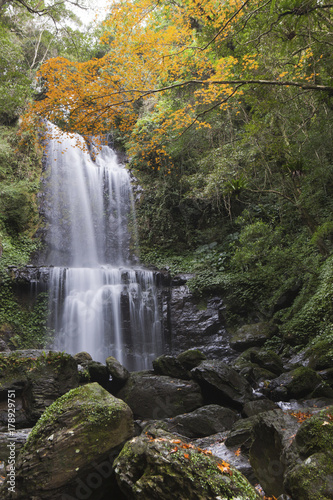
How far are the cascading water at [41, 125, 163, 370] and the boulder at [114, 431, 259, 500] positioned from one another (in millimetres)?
9193

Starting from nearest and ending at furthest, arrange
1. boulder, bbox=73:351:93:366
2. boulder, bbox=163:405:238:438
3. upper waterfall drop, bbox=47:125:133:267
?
boulder, bbox=163:405:238:438 → boulder, bbox=73:351:93:366 → upper waterfall drop, bbox=47:125:133:267

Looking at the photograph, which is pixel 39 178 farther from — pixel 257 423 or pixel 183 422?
pixel 257 423

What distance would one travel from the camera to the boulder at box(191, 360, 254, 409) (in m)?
6.17

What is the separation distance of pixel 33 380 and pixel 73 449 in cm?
327

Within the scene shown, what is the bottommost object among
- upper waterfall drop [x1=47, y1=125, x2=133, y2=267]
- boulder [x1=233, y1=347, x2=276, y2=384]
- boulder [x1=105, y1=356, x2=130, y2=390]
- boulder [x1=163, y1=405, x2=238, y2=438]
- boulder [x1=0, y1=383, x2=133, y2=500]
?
boulder [x1=163, y1=405, x2=238, y2=438]

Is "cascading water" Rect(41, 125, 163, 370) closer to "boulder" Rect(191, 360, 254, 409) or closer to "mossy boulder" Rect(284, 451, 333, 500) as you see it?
"boulder" Rect(191, 360, 254, 409)

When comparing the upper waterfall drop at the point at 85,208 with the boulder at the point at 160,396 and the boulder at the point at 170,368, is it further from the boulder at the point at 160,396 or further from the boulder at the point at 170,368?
the boulder at the point at 160,396

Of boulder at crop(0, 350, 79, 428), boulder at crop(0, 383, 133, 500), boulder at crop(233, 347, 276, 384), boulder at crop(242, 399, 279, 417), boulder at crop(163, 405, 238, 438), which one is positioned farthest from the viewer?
boulder at crop(233, 347, 276, 384)

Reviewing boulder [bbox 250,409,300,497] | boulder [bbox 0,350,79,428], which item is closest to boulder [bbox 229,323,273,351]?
boulder [bbox 0,350,79,428]

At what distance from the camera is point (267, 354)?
25.6ft

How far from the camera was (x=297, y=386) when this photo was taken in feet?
19.9

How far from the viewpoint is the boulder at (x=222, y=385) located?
6.17 meters

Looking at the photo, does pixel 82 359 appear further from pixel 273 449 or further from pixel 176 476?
pixel 176 476

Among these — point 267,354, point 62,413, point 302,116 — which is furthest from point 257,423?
point 302,116
